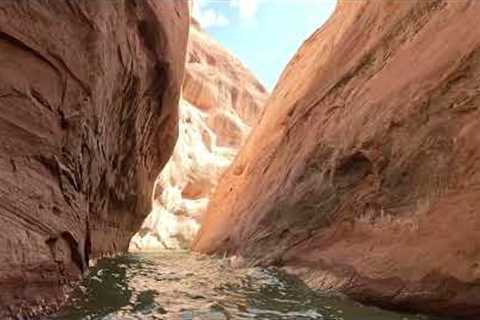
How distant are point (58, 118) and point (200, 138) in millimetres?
34157

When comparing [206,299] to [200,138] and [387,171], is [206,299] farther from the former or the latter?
[200,138]

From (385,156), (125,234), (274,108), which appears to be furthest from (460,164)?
(125,234)

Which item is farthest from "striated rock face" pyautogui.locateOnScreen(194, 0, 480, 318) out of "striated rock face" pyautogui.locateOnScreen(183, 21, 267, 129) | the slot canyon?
"striated rock face" pyautogui.locateOnScreen(183, 21, 267, 129)

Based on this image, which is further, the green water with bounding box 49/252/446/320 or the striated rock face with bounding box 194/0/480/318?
the striated rock face with bounding box 194/0/480/318

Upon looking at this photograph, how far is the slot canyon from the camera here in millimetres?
5660

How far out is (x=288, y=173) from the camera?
10.6 m

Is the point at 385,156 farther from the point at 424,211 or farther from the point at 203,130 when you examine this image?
the point at 203,130

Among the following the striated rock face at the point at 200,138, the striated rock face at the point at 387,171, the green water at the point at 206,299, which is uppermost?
the striated rock face at the point at 200,138

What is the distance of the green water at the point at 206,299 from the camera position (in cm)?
563

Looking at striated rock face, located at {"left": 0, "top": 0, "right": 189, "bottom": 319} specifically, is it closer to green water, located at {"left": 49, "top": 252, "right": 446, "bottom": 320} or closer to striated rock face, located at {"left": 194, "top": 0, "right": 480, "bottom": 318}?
green water, located at {"left": 49, "top": 252, "right": 446, "bottom": 320}

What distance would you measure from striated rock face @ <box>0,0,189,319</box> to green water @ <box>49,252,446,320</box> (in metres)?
0.49

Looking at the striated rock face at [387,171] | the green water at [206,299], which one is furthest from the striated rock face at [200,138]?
the green water at [206,299]

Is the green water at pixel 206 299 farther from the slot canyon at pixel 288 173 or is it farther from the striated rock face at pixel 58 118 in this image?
the striated rock face at pixel 58 118

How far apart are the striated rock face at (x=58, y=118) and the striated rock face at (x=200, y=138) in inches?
698
